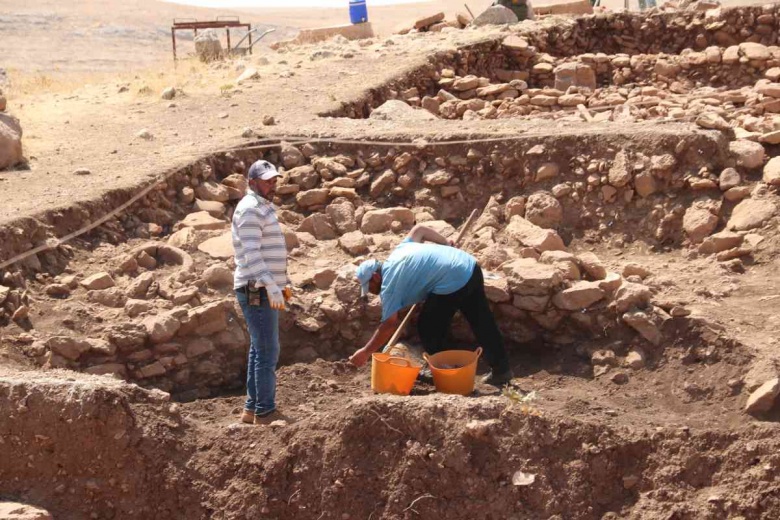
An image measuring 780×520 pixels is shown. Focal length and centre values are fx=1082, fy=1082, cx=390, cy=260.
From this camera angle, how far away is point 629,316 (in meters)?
6.77

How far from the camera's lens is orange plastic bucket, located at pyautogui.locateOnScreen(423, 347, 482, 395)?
255 inches

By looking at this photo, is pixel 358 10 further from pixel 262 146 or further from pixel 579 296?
pixel 579 296

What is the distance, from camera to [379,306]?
743 centimetres

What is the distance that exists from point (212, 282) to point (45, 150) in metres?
3.93

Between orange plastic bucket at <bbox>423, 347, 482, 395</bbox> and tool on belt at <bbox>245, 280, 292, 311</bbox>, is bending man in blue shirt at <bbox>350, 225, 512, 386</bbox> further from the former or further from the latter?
tool on belt at <bbox>245, 280, 292, 311</bbox>

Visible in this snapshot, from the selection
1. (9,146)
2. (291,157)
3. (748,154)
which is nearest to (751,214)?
(748,154)

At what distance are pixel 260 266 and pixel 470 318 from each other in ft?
4.86

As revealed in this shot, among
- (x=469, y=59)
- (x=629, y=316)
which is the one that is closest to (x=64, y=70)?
(x=469, y=59)

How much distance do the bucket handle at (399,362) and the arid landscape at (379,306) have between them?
37 centimetres

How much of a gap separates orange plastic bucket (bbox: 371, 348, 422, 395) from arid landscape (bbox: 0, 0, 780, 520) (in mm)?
315

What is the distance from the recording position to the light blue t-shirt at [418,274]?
6.32 meters

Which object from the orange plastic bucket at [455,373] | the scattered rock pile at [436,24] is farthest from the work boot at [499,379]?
the scattered rock pile at [436,24]

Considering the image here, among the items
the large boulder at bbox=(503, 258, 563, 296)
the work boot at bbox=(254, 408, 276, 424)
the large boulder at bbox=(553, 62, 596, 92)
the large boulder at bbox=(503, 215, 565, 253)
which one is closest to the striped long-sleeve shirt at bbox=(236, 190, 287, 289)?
the work boot at bbox=(254, 408, 276, 424)

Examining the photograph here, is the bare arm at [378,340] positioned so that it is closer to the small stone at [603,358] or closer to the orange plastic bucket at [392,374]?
the orange plastic bucket at [392,374]
